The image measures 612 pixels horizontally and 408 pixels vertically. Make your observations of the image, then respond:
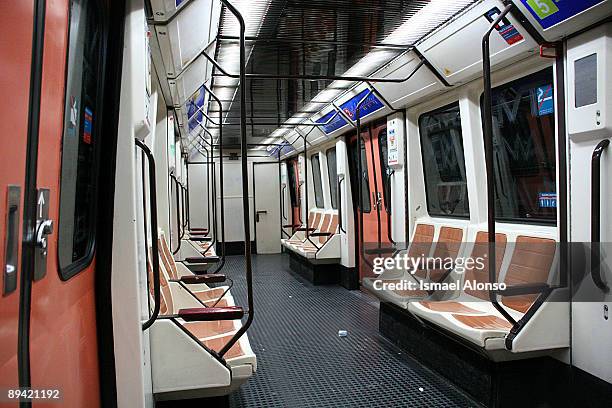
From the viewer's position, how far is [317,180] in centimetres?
1141

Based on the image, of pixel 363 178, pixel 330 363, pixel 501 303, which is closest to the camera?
pixel 501 303

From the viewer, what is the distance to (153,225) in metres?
2.25

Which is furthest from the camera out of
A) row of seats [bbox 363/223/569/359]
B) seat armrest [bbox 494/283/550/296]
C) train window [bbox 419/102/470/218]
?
train window [bbox 419/102/470/218]

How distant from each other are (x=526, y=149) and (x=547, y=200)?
47cm

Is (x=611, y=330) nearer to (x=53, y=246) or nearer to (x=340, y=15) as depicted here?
(x=340, y=15)

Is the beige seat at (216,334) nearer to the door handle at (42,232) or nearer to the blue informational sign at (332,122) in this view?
the door handle at (42,232)

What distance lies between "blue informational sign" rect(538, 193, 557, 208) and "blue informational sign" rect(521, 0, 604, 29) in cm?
132

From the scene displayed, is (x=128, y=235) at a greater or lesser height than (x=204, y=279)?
greater

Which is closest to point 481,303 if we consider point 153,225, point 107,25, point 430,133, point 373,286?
point 373,286

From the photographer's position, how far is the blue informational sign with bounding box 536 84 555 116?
3.74 meters

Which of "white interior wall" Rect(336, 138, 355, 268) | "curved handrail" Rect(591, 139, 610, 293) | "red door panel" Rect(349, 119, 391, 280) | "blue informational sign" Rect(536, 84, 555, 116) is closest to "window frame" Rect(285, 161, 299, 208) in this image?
"white interior wall" Rect(336, 138, 355, 268)

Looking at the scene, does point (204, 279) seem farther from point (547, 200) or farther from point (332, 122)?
point (332, 122)

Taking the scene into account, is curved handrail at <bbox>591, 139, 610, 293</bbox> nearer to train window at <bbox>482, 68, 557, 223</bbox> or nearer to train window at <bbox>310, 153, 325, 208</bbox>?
train window at <bbox>482, 68, 557, 223</bbox>

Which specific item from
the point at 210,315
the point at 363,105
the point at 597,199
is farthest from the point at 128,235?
the point at 363,105
